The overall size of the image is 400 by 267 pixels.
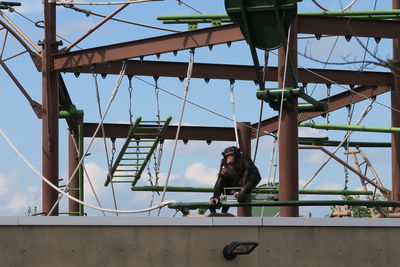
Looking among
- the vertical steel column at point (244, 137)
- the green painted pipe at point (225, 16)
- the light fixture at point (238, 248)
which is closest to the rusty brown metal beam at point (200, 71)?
the green painted pipe at point (225, 16)

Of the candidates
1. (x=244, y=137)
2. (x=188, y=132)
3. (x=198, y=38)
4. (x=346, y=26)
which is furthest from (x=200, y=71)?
(x=346, y=26)

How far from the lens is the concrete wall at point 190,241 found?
1628cm

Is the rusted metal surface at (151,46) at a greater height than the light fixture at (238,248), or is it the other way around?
the rusted metal surface at (151,46)

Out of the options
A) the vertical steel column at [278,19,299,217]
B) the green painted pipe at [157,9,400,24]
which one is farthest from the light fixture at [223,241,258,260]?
the green painted pipe at [157,9,400,24]

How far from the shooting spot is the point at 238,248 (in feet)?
55.1

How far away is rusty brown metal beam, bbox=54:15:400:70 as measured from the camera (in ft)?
81.8

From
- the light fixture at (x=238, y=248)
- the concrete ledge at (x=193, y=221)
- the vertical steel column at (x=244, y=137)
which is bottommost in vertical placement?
the light fixture at (x=238, y=248)

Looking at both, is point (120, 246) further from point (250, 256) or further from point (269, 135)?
point (269, 135)

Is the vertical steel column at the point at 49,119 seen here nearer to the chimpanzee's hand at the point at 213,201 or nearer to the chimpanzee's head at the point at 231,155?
the chimpanzee's head at the point at 231,155

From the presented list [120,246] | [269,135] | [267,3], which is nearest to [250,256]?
[120,246]

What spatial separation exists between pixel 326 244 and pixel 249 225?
4.23 feet

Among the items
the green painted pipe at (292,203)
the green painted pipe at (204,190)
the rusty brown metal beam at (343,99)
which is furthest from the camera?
the green painted pipe at (204,190)

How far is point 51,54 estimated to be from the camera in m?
28.8

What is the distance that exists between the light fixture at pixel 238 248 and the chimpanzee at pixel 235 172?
235 cm
